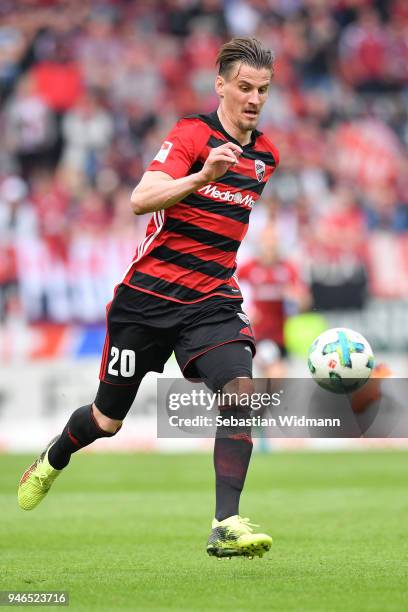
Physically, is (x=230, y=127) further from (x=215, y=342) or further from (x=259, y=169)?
(x=215, y=342)

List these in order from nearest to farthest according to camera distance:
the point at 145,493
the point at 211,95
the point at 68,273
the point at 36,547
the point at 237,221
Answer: the point at 237,221 < the point at 36,547 < the point at 145,493 < the point at 68,273 < the point at 211,95

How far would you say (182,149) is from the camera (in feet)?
19.4

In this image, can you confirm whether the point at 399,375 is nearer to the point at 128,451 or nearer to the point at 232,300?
the point at 128,451

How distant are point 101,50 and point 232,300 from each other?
50.7 feet

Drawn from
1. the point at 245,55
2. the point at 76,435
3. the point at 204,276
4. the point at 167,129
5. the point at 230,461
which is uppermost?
the point at 167,129

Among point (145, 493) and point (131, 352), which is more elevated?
point (145, 493)

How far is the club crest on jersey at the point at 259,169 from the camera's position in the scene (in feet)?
20.4

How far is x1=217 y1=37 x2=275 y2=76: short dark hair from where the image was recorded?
19.5 feet

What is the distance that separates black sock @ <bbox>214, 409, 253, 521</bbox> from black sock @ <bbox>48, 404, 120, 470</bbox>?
87 centimetres

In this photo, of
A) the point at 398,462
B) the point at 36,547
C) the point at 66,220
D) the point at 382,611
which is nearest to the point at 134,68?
the point at 66,220

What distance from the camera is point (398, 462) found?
13125mm
